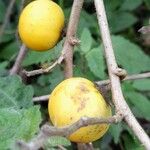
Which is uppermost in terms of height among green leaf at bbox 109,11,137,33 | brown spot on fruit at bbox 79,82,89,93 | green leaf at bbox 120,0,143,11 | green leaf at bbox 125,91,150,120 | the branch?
the branch

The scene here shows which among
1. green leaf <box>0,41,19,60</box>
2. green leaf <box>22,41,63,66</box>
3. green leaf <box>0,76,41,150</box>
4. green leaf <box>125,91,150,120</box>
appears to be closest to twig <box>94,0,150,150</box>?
green leaf <box>0,76,41,150</box>

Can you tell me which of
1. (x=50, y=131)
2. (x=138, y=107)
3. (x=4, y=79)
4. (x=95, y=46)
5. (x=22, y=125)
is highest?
(x=50, y=131)

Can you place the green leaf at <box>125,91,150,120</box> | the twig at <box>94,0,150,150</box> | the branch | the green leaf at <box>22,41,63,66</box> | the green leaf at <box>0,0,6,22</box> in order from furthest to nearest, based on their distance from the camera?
the green leaf at <box>0,0,6,22</box> → the green leaf at <box>125,91,150,120</box> → the green leaf at <box>22,41,63,66</box> → the twig at <box>94,0,150,150</box> → the branch

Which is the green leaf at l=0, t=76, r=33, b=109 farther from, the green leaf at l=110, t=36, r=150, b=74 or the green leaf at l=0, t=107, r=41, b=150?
the green leaf at l=110, t=36, r=150, b=74

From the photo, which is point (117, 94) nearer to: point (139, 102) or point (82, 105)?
point (82, 105)

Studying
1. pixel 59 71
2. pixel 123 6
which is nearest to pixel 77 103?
pixel 59 71

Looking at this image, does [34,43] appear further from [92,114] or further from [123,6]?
[123,6]

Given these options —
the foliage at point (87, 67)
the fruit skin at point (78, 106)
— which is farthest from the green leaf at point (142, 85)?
the fruit skin at point (78, 106)
